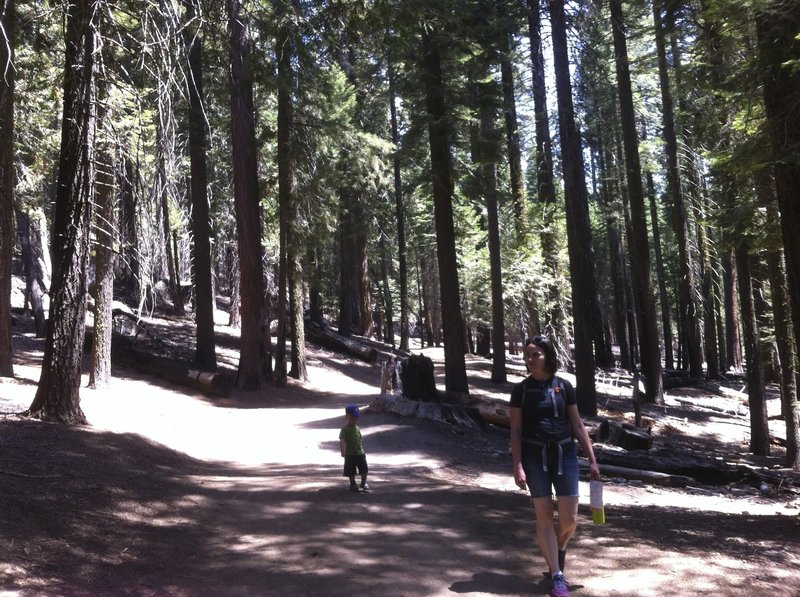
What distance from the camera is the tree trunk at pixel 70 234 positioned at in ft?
26.8

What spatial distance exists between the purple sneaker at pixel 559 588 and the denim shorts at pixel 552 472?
1.87 feet

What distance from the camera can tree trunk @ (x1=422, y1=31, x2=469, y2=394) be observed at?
55.6 feet

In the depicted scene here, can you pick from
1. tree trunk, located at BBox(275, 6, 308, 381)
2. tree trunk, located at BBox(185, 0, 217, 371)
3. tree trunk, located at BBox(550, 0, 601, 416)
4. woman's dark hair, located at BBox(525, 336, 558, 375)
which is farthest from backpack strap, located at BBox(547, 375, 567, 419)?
tree trunk, located at BBox(185, 0, 217, 371)

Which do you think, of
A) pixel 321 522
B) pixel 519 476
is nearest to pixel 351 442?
pixel 321 522

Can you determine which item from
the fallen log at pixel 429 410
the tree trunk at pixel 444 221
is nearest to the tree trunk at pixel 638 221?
the tree trunk at pixel 444 221

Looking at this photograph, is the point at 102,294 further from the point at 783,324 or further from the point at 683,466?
the point at 783,324

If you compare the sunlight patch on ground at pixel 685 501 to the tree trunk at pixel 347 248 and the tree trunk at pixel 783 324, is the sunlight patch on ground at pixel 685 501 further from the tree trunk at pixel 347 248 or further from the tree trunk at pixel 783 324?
the tree trunk at pixel 347 248

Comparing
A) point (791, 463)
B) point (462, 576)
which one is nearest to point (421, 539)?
point (462, 576)

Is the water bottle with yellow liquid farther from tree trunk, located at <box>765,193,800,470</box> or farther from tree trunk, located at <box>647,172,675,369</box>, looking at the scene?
tree trunk, located at <box>647,172,675,369</box>

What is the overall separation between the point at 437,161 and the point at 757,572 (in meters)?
13.4

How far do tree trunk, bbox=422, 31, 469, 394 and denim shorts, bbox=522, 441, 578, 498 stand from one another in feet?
39.1

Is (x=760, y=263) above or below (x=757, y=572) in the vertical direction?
above

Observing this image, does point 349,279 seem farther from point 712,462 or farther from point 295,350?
point 712,462

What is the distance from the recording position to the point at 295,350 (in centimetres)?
2144
